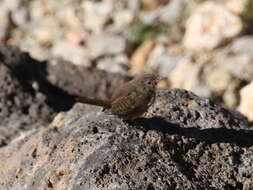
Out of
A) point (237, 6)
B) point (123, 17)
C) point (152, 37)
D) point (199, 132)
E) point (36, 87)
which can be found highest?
point (199, 132)

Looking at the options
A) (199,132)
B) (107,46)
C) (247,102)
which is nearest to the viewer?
(199,132)

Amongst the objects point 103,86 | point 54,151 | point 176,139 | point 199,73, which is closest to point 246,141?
point 176,139

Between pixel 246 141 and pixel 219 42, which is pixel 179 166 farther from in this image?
pixel 219 42

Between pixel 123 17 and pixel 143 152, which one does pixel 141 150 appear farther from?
pixel 123 17

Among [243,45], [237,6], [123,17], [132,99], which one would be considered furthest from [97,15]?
[132,99]

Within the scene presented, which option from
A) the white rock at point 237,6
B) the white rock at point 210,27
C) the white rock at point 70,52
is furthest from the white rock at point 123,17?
the white rock at point 237,6

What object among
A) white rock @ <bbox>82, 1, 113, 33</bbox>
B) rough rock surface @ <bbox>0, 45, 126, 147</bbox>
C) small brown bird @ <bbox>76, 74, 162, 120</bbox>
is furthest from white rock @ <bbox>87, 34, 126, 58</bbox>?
small brown bird @ <bbox>76, 74, 162, 120</bbox>
